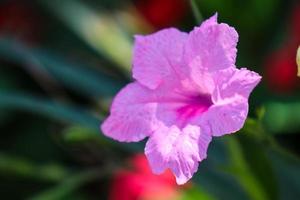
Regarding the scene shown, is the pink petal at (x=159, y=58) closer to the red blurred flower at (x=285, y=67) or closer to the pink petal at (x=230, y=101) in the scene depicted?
the pink petal at (x=230, y=101)

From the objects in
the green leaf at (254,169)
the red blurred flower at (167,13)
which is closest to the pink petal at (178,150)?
the green leaf at (254,169)

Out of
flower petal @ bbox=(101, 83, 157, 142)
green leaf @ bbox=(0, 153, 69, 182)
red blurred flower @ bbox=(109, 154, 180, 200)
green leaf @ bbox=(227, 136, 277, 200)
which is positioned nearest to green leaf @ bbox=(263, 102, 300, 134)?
red blurred flower @ bbox=(109, 154, 180, 200)

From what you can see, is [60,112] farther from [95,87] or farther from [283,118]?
[283,118]

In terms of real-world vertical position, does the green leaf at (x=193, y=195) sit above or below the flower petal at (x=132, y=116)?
above

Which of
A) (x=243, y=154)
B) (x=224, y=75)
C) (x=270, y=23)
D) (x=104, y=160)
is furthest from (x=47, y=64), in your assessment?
(x=224, y=75)

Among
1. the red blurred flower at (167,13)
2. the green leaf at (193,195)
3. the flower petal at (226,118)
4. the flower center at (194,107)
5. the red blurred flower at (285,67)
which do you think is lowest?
the flower petal at (226,118)

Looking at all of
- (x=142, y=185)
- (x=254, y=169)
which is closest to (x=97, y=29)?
(x=142, y=185)

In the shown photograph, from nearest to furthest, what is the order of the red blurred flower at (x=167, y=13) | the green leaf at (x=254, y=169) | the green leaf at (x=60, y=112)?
the green leaf at (x=254, y=169)
the green leaf at (x=60, y=112)
the red blurred flower at (x=167, y=13)

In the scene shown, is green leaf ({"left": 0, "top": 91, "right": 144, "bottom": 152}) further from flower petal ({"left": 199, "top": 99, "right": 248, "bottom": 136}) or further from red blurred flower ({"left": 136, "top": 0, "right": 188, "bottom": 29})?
red blurred flower ({"left": 136, "top": 0, "right": 188, "bottom": 29})
